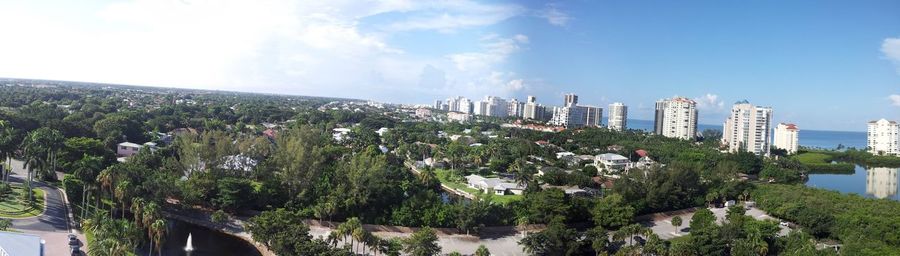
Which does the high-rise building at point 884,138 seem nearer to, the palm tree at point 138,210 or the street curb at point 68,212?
the palm tree at point 138,210

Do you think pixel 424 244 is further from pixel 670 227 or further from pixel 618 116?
pixel 618 116

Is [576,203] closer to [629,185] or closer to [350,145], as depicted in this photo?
[629,185]

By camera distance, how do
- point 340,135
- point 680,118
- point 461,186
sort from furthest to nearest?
point 680,118
point 340,135
point 461,186

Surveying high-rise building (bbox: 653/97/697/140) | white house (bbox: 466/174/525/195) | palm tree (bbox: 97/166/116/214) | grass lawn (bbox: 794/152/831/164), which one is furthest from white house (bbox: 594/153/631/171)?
palm tree (bbox: 97/166/116/214)

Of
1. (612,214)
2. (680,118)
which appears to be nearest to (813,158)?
(680,118)

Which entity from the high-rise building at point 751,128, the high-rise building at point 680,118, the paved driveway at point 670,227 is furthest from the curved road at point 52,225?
the high-rise building at point 680,118

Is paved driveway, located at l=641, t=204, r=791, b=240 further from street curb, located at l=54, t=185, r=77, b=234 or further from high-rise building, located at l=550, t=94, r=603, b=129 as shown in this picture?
high-rise building, located at l=550, t=94, r=603, b=129
